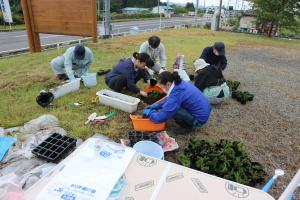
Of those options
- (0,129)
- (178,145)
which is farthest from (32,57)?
(178,145)

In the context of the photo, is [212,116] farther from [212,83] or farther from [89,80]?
[89,80]

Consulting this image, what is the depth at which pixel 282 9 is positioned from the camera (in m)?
13.2

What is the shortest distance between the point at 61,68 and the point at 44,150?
2428 mm

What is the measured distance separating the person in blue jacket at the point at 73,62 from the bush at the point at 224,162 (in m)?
2.47

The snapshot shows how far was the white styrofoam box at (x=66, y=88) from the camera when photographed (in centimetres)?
358

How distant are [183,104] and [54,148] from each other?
1.47 m

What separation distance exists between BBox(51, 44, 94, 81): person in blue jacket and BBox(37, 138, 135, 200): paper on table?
8.88 ft

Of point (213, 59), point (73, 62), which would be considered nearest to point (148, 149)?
point (73, 62)

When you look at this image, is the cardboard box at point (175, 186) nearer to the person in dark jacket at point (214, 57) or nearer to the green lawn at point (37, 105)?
the green lawn at point (37, 105)

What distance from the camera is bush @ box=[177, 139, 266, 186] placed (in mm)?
2135

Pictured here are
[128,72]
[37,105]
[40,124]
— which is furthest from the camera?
[128,72]

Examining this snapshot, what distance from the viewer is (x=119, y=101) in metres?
3.30

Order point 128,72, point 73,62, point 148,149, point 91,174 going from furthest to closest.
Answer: point 73,62, point 128,72, point 148,149, point 91,174

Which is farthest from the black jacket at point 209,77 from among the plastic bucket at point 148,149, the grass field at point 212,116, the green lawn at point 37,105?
the plastic bucket at point 148,149
